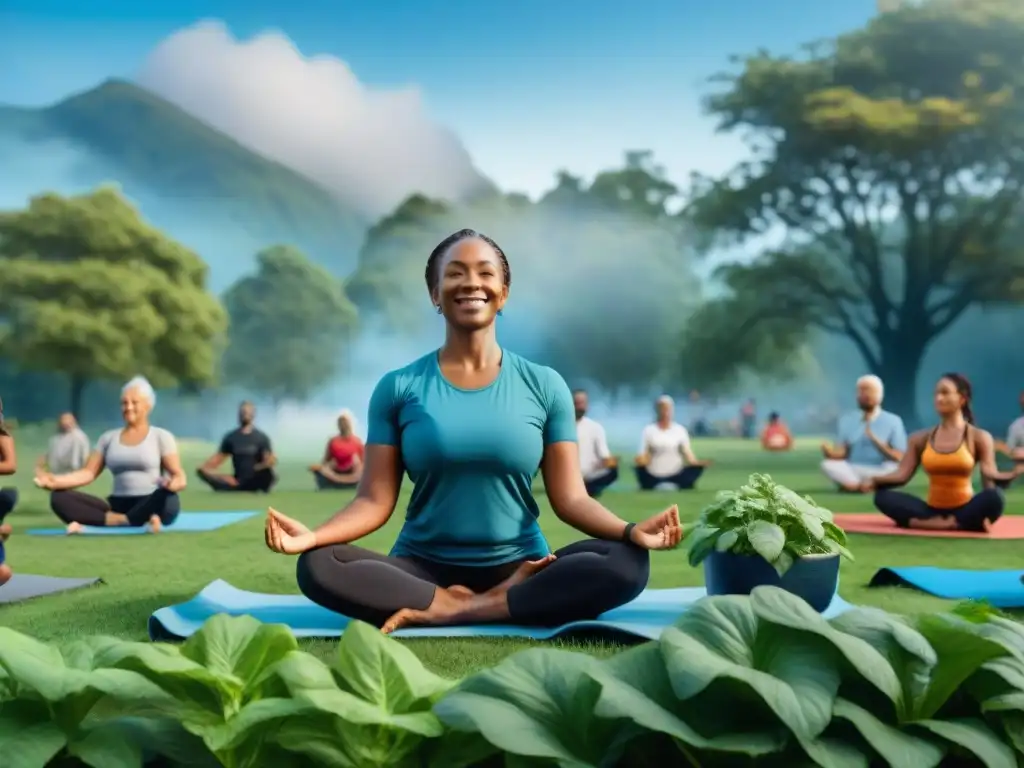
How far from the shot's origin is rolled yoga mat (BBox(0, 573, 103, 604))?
20.0ft

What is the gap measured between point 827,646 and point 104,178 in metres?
40.8

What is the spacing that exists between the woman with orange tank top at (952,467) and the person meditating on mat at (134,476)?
5.67m

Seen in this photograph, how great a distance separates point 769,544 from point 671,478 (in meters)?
9.47

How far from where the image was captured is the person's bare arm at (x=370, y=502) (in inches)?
180

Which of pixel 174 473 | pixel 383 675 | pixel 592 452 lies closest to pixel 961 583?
pixel 383 675

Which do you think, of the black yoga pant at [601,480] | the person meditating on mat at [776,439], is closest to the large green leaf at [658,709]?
the black yoga pant at [601,480]

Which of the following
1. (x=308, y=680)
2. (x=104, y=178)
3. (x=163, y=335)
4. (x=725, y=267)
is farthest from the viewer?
(x=104, y=178)

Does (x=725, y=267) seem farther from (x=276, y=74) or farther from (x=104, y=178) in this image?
(x=104, y=178)

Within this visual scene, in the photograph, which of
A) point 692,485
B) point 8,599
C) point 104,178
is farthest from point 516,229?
point 8,599

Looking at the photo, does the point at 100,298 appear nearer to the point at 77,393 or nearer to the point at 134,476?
the point at 77,393

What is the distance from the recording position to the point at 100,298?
29891mm

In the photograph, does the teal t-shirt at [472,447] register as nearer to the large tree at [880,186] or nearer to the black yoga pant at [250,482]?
the black yoga pant at [250,482]

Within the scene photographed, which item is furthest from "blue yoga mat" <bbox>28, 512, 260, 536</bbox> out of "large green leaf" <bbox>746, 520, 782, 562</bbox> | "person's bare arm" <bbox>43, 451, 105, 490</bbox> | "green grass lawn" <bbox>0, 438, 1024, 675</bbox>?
"large green leaf" <bbox>746, 520, 782, 562</bbox>

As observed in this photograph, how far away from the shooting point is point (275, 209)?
40.5 metres
